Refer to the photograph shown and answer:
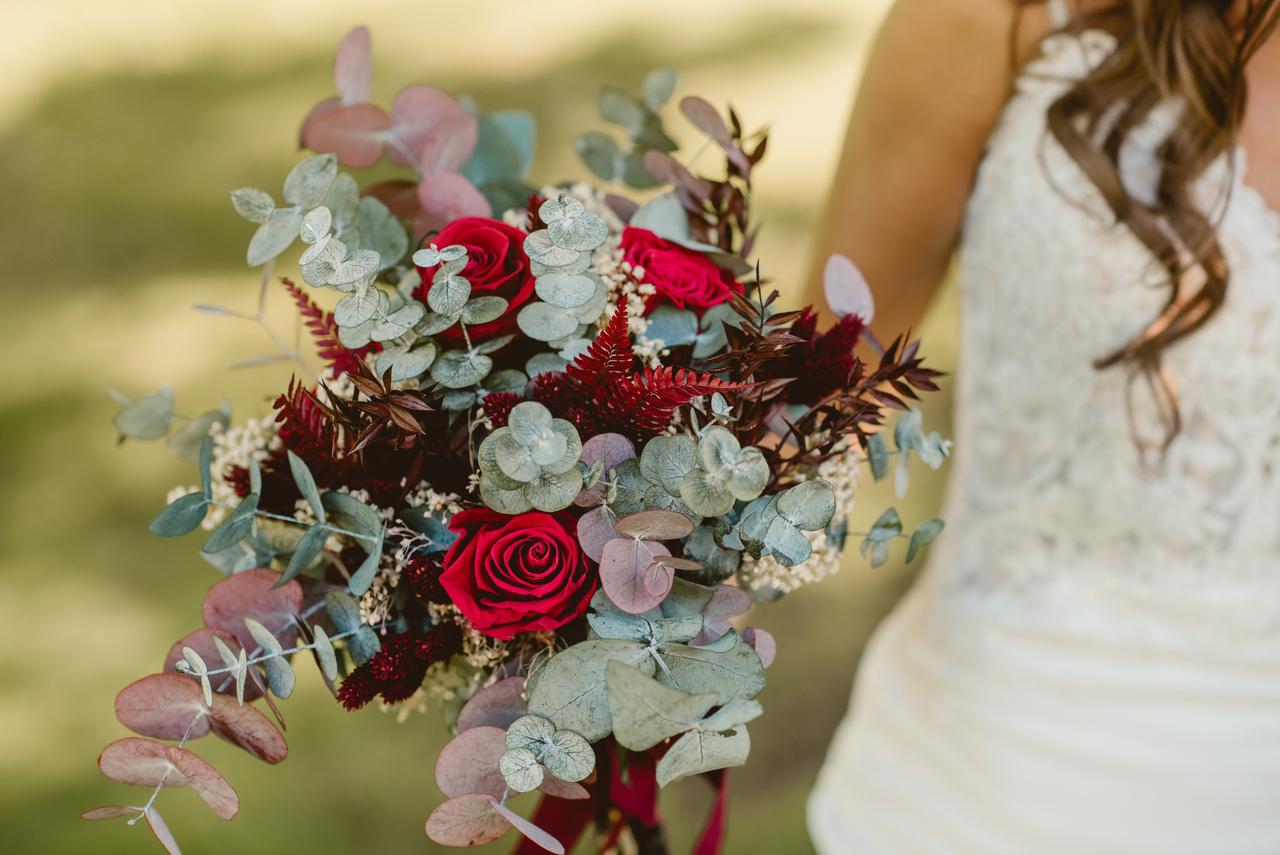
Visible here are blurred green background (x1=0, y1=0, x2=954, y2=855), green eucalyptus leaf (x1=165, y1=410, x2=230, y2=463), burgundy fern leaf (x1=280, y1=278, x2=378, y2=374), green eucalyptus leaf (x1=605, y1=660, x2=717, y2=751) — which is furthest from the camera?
blurred green background (x1=0, y1=0, x2=954, y2=855)

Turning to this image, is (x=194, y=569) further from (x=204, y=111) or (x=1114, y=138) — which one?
(x=1114, y=138)

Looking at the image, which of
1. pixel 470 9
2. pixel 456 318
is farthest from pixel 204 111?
pixel 456 318

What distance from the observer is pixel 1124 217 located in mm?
931

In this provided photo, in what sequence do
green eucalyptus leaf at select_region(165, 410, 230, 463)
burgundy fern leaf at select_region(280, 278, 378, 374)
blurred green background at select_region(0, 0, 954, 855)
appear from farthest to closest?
blurred green background at select_region(0, 0, 954, 855)
green eucalyptus leaf at select_region(165, 410, 230, 463)
burgundy fern leaf at select_region(280, 278, 378, 374)

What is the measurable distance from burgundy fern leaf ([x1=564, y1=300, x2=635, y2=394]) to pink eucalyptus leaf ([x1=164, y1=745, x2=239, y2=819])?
0.96ft

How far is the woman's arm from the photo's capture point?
1.03m

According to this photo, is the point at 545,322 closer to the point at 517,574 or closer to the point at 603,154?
the point at 517,574

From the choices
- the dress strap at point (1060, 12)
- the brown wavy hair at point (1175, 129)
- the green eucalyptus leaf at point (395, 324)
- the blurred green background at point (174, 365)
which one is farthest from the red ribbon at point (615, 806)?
the blurred green background at point (174, 365)

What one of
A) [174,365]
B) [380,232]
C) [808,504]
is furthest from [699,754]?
[174,365]

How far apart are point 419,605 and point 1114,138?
2.50 feet

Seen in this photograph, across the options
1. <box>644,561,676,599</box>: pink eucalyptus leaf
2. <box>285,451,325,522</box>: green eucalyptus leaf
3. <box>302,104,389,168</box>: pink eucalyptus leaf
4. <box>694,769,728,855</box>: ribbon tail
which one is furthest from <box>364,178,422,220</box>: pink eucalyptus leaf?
<box>694,769,728,855</box>: ribbon tail

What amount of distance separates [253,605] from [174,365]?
1.79 metres

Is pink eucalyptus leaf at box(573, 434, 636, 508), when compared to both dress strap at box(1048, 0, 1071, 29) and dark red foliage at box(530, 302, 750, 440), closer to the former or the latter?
dark red foliage at box(530, 302, 750, 440)

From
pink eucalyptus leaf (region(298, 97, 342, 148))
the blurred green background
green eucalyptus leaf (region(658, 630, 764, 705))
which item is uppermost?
pink eucalyptus leaf (region(298, 97, 342, 148))
